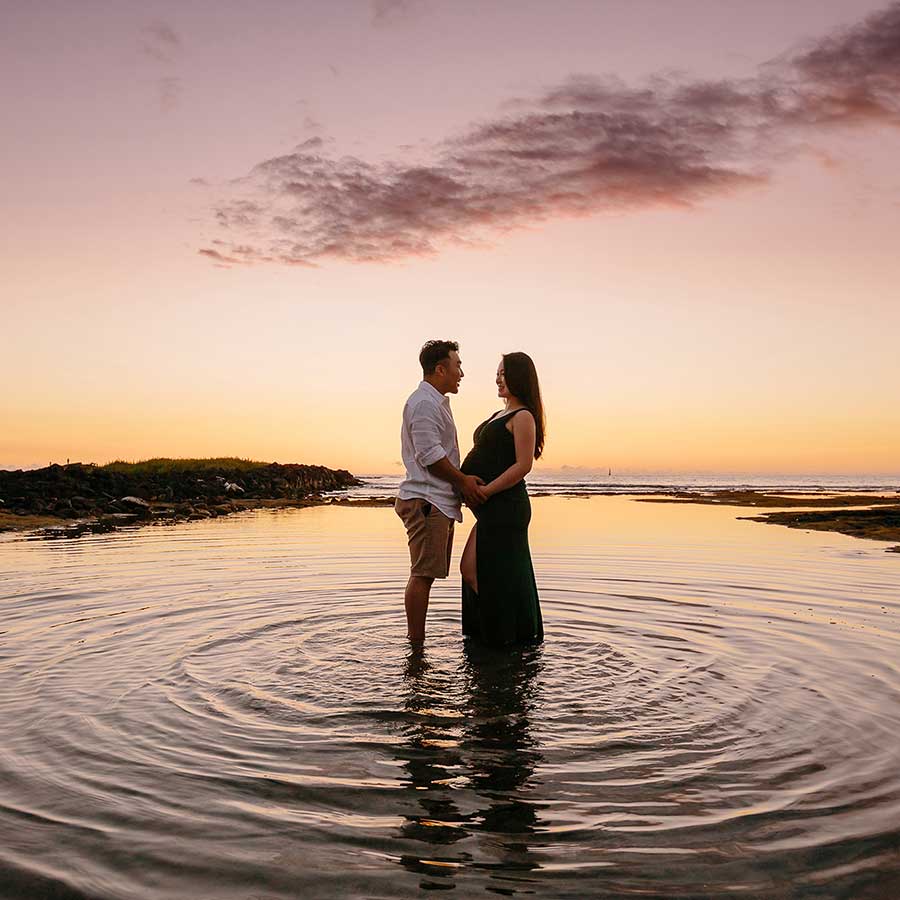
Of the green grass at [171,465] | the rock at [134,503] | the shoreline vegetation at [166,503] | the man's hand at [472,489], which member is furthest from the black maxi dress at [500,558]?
the green grass at [171,465]

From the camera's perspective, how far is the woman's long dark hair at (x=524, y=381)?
27.3ft

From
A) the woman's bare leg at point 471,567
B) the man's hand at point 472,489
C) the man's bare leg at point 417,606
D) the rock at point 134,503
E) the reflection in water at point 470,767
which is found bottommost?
the reflection in water at point 470,767

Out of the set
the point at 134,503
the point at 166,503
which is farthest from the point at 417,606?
the point at 166,503

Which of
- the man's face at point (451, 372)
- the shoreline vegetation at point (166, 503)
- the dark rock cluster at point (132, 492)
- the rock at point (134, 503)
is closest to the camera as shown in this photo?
the man's face at point (451, 372)

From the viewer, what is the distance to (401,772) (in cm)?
477

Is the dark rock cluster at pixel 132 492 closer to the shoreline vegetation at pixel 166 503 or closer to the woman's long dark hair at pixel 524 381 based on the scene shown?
the shoreline vegetation at pixel 166 503

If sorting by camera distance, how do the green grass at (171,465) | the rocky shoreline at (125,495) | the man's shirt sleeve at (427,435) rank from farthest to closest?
the green grass at (171,465) → the rocky shoreline at (125,495) → the man's shirt sleeve at (427,435)

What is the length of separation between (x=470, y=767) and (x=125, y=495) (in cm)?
2975

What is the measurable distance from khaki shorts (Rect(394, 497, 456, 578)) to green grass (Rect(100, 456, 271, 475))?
3949 centimetres

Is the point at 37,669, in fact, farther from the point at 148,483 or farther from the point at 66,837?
the point at 148,483

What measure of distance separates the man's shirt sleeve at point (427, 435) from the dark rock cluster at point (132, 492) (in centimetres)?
1948

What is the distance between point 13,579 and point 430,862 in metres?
10.5

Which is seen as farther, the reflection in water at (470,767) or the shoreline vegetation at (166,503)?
the shoreline vegetation at (166,503)

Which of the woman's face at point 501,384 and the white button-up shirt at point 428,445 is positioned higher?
the woman's face at point 501,384
